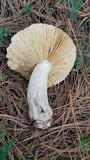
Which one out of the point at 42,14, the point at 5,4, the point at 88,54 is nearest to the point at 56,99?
the point at 88,54

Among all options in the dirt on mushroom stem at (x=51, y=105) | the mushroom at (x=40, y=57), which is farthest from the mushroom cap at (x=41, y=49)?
the dirt on mushroom stem at (x=51, y=105)

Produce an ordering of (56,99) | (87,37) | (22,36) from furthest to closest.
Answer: (87,37)
(56,99)
(22,36)

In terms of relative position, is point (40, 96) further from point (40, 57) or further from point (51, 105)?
point (40, 57)

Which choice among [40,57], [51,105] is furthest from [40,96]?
[40,57]

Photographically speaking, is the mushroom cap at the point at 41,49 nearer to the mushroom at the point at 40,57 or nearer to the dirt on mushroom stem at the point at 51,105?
the mushroom at the point at 40,57

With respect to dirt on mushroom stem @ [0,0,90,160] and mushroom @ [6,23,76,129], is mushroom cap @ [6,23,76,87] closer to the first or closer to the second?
mushroom @ [6,23,76,129]

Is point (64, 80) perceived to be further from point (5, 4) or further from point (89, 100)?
point (5, 4)
